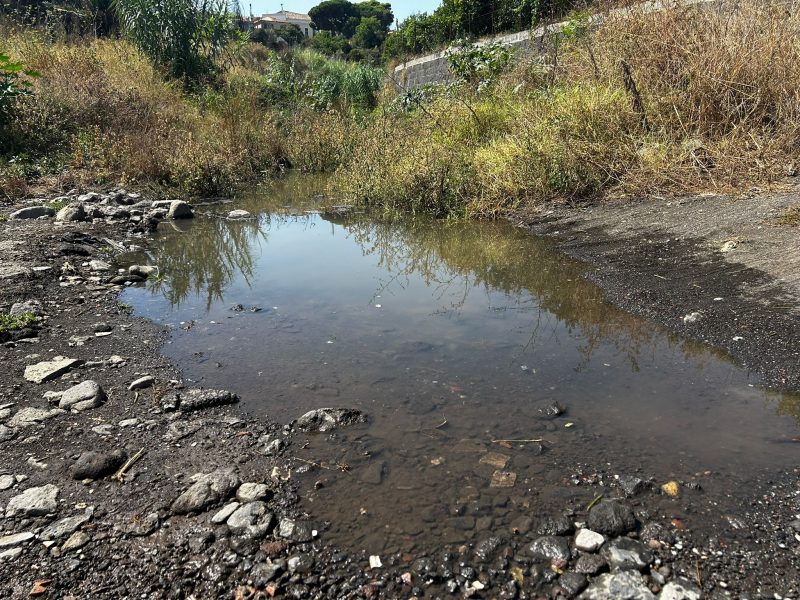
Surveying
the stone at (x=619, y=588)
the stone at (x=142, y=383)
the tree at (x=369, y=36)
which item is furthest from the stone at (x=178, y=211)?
the tree at (x=369, y=36)

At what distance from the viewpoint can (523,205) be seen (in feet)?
22.5

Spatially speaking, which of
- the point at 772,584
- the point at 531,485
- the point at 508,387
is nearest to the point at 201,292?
the point at 508,387

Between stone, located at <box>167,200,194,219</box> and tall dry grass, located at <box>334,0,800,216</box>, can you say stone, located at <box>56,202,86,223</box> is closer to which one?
stone, located at <box>167,200,194,219</box>

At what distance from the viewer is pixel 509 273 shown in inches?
195

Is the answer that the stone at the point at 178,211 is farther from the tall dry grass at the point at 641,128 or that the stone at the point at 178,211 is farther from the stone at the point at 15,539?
the stone at the point at 15,539

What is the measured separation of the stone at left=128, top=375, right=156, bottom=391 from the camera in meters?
2.89

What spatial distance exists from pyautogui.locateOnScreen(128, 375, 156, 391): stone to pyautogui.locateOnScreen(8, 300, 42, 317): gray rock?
1.37 m

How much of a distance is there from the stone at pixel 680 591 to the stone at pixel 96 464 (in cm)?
199

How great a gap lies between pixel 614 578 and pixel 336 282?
348cm

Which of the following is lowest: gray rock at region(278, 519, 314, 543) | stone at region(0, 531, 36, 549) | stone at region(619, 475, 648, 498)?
stone at region(619, 475, 648, 498)

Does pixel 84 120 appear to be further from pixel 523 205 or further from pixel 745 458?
pixel 745 458

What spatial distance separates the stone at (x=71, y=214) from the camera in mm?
6430

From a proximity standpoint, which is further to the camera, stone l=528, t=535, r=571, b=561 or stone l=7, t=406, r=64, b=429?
stone l=7, t=406, r=64, b=429

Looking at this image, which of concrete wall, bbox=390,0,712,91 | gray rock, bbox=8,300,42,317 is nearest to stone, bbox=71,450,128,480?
gray rock, bbox=8,300,42,317
